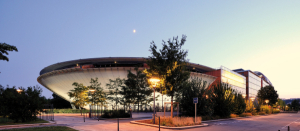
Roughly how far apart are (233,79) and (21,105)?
67.4 meters

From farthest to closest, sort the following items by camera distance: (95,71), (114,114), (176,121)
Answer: (95,71)
(114,114)
(176,121)

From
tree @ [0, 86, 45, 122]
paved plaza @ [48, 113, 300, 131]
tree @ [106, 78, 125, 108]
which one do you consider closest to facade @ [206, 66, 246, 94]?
tree @ [106, 78, 125, 108]

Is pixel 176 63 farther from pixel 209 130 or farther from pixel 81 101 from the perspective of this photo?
pixel 81 101

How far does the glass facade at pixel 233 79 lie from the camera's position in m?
66.4

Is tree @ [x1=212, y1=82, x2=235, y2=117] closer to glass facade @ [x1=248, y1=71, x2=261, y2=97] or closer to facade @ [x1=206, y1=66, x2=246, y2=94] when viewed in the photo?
facade @ [x1=206, y1=66, x2=246, y2=94]

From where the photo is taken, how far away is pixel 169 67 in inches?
878

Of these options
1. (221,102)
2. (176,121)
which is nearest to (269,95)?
(221,102)

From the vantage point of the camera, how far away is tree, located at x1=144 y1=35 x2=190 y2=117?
878 inches

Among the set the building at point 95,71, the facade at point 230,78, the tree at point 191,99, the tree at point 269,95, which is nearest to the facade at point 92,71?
the building at point 95,71

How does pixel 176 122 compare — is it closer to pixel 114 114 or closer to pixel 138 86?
pixel 114 114

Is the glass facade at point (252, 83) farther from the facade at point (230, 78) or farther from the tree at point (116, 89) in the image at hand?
the tree at point (116, 89)

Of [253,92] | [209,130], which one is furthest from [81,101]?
[253,92]

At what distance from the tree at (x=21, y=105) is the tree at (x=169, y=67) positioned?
12.3 m

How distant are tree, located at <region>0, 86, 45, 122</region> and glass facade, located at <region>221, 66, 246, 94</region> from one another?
5412cm
